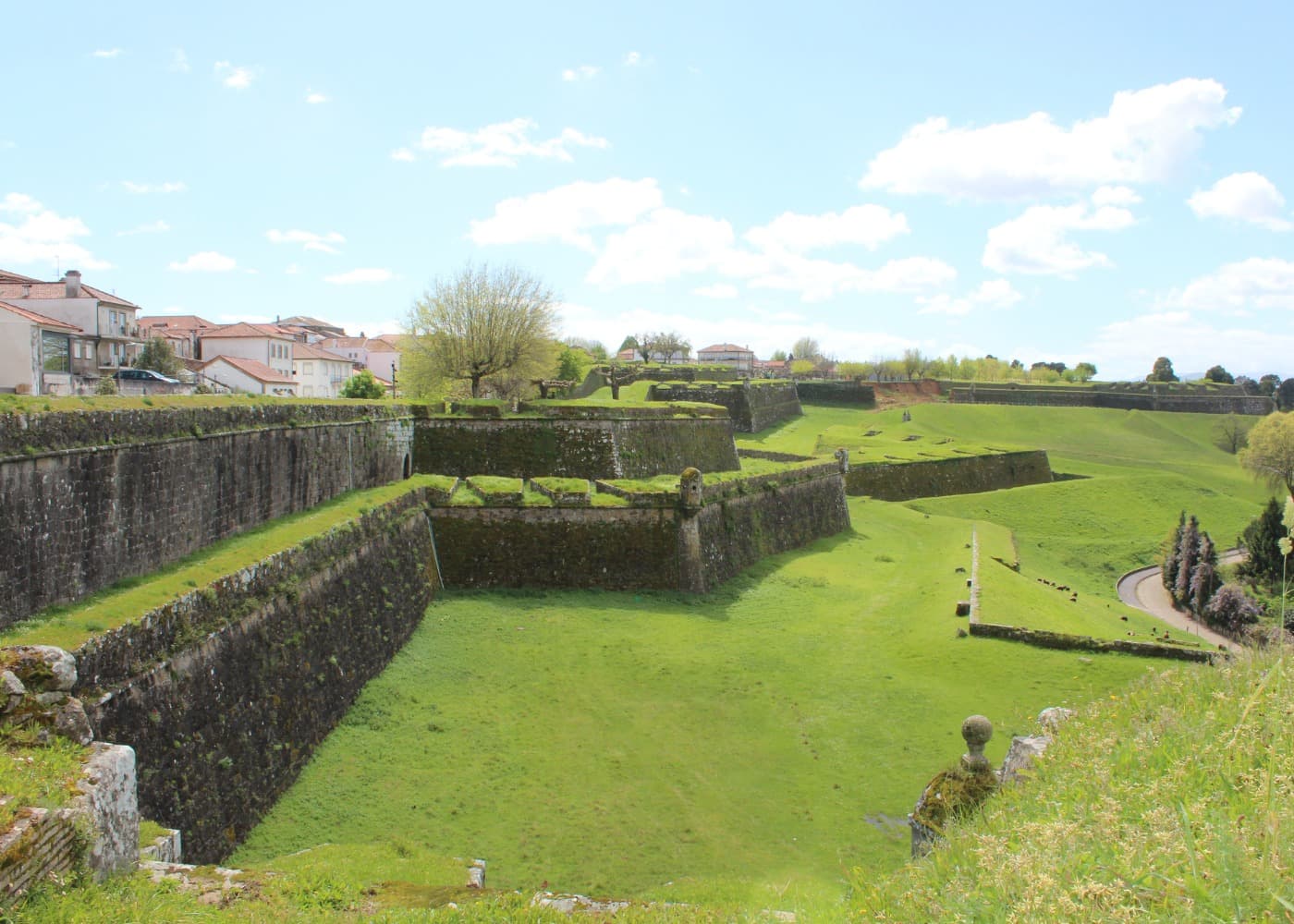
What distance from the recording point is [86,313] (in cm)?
3709

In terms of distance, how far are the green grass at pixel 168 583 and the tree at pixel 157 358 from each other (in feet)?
80.1

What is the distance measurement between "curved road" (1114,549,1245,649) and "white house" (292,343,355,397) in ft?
152

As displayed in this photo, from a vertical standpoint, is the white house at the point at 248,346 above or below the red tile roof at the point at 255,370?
above

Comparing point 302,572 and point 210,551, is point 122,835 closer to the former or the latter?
point 302,572

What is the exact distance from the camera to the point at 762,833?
41.2 ft

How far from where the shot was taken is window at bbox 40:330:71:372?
2767cm

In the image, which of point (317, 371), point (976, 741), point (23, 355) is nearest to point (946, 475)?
point (317, 371)

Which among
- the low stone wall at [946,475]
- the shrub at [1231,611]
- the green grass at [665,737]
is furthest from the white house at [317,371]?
the shrub at [1231,611]

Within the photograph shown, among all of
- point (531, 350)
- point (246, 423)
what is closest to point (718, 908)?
point (246, 423)

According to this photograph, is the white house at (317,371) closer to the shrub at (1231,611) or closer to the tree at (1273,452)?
the shrub at (1231,611)

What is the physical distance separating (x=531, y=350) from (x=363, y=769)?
2699cm

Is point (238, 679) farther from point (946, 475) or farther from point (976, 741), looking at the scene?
point (946, 475)

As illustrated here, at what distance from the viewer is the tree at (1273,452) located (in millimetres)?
55406

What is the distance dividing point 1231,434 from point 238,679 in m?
88.5
